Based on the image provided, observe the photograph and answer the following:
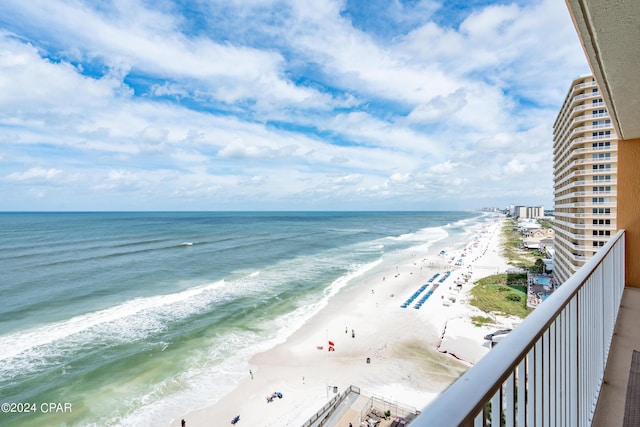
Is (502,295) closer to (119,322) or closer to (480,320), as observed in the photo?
(480,320)

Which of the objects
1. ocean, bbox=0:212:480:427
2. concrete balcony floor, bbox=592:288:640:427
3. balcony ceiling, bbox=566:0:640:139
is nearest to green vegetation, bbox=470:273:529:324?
ocean, bbox=0:212:480:427

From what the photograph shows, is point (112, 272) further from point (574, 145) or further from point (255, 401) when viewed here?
point (574, 145)

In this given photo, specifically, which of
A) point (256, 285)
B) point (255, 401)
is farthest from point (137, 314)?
point (255, 401)

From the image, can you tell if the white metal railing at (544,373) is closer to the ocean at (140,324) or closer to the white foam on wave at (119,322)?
the ocean at (140,324)

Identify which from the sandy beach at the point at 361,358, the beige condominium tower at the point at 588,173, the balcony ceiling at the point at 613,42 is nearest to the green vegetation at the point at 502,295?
the sandy beach at the point at 361,358

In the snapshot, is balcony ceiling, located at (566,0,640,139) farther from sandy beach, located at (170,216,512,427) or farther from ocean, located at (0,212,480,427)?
ocean, located at (0,212,480,427)
